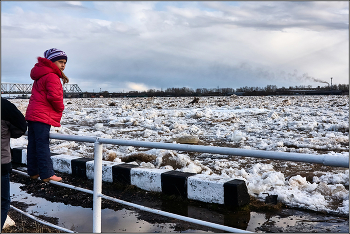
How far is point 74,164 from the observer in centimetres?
468

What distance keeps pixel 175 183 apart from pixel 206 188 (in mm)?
385

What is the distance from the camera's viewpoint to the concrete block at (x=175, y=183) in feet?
11.8

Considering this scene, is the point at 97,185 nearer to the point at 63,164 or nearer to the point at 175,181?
the point at 175,181

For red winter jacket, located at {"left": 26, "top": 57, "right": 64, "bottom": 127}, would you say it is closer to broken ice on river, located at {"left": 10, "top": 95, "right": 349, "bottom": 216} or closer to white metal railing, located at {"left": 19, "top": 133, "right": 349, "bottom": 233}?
white metal railing, located at {"left": 19, "top": 133, "right": 349, "bottom": 233}

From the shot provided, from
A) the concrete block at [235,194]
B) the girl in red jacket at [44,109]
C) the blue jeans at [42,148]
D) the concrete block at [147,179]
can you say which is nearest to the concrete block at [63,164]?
the concrete block at [147,179]

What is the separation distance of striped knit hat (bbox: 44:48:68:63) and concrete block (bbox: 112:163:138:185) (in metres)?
1.50

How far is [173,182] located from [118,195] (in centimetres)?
65

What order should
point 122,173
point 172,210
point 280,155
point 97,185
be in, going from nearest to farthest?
point 280,155, point 97,185, point 172,210, point 122,173

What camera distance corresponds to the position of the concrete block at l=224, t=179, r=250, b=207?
10.7 ft

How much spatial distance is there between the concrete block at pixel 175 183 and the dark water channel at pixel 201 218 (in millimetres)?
183

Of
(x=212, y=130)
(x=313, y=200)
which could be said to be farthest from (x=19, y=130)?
(x=212, y=130)

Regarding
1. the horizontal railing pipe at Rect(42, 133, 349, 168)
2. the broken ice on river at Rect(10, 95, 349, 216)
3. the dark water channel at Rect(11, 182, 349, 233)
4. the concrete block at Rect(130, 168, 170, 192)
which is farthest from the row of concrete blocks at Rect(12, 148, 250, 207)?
the horizontal railing pipe at Rect(42, 133, 349, 168)

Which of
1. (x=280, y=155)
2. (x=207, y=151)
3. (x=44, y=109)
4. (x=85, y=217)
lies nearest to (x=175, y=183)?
(x=85, y=217)

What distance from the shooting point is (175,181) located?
367 centimetres
